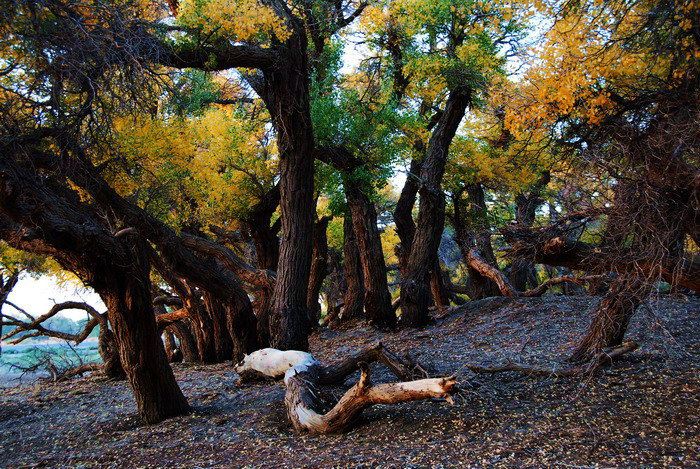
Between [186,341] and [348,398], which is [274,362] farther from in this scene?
[186,341]

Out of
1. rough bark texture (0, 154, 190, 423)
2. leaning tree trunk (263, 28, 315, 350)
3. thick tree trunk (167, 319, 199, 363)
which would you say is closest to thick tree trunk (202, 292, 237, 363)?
thick tree trunk (167, 319, 199, 363)

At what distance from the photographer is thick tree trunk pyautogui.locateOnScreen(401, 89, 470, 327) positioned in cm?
1093

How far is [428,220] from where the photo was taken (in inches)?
435

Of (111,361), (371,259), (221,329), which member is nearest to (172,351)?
(221,329)

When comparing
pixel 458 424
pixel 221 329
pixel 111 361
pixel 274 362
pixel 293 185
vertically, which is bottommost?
pixel 458 424

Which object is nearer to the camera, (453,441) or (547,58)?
(453,441)

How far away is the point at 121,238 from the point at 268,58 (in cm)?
350

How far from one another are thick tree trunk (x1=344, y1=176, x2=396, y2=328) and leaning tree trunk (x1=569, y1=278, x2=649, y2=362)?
5568 millimetres

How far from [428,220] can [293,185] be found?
139 inches

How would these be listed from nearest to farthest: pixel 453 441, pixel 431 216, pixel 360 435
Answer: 1. pixel 453 441
2. pixel 360 435
3. pixel 431 216

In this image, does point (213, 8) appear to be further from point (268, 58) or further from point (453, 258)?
point (453, 258)

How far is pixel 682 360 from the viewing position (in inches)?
233

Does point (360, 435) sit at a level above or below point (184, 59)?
below

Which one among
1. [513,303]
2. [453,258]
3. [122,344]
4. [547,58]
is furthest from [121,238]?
[453,258]
